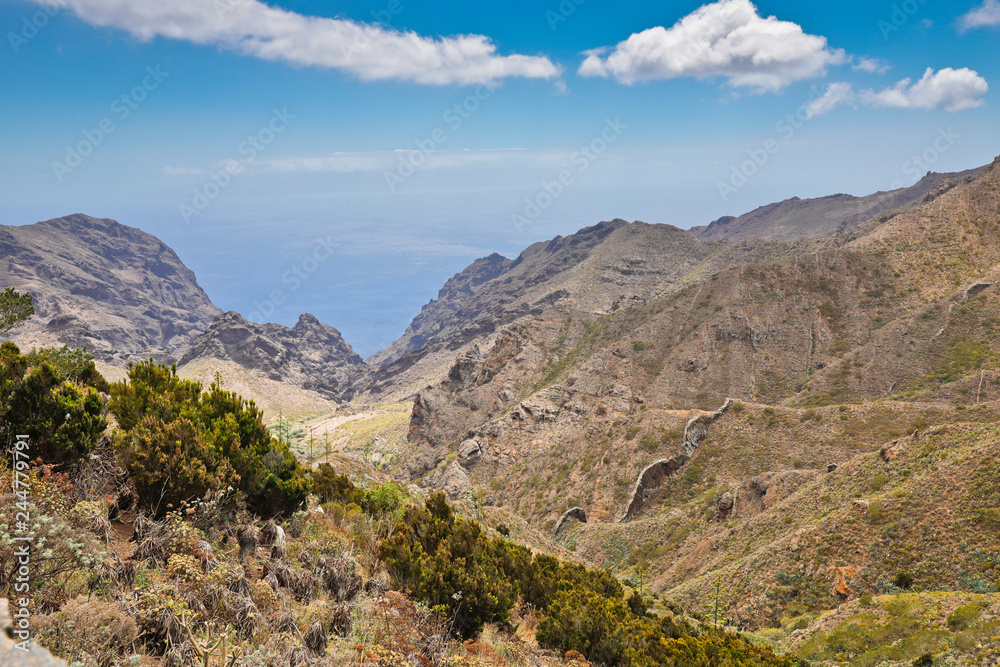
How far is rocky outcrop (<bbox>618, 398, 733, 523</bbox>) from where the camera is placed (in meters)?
39.5

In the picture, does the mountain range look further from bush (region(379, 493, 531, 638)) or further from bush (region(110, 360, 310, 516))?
bush (region(379, 493, 531, 638))

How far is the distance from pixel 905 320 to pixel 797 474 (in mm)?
34364

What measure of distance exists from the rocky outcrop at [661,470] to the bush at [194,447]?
110ft

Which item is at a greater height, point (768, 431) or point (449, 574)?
point (449, 574)

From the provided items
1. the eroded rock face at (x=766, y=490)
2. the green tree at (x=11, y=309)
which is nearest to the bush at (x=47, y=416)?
the green tree at (x=11, y=309)

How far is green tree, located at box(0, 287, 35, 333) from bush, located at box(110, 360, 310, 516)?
9209mm

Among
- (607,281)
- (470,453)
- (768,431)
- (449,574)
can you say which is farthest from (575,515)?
(607,281)

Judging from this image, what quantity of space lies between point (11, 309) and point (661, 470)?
40657mm

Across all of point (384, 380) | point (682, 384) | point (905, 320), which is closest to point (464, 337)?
point (384, 380)

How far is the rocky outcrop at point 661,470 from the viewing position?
39.5 metres

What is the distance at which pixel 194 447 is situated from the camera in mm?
9297

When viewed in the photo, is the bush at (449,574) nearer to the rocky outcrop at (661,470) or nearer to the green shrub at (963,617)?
the green shrub at (963,617)

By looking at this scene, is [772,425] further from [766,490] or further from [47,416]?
[47,416]

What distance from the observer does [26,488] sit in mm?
6188
